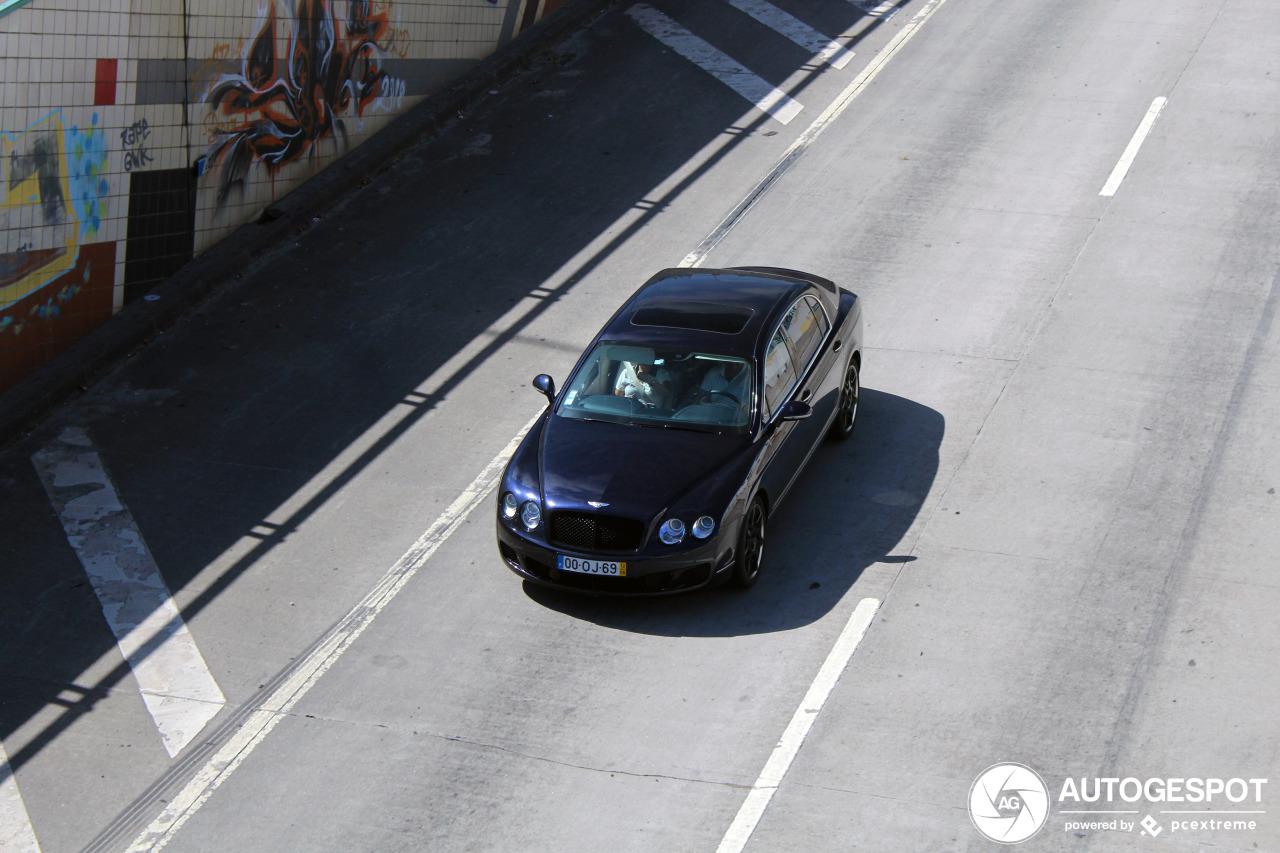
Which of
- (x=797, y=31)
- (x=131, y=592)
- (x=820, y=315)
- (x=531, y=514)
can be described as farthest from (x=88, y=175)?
(x=797, y=31)

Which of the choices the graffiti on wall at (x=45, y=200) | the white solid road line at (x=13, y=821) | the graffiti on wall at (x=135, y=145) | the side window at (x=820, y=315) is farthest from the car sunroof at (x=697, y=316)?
the graffiti on wall at (x=135, y=145)

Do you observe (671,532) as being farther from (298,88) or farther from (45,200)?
(298,88)

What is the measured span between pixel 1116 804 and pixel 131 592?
6.73 metres

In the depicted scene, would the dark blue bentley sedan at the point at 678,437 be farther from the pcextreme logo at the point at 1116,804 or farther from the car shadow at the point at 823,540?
the pcextreme logo at the point at 1116,804

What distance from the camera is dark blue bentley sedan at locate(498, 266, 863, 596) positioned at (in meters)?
9.13

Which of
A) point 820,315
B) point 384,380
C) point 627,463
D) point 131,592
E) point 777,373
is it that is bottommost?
point 131,592

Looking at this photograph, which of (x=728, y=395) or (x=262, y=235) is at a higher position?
(x=728, y=395)

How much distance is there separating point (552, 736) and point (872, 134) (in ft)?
36.3

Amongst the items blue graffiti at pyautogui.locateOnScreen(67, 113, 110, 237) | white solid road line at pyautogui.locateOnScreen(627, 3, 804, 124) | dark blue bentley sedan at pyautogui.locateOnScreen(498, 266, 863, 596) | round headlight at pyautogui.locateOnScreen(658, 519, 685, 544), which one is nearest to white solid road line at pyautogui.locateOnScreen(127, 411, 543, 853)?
dark blue bentley sedan at pyautogui.locateOnScreen(498, 266, 863, 596)

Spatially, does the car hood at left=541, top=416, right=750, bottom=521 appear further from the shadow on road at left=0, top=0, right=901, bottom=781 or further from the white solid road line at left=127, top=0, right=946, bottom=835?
the white solid road line at left=127, top=0, right=946, bottom=835

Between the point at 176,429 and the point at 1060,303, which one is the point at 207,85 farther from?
the point at 1060,303

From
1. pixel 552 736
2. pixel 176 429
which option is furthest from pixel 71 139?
pixel 552 736

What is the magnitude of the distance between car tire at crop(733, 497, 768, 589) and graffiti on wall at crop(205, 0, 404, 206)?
811cm

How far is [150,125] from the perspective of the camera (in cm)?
1373
